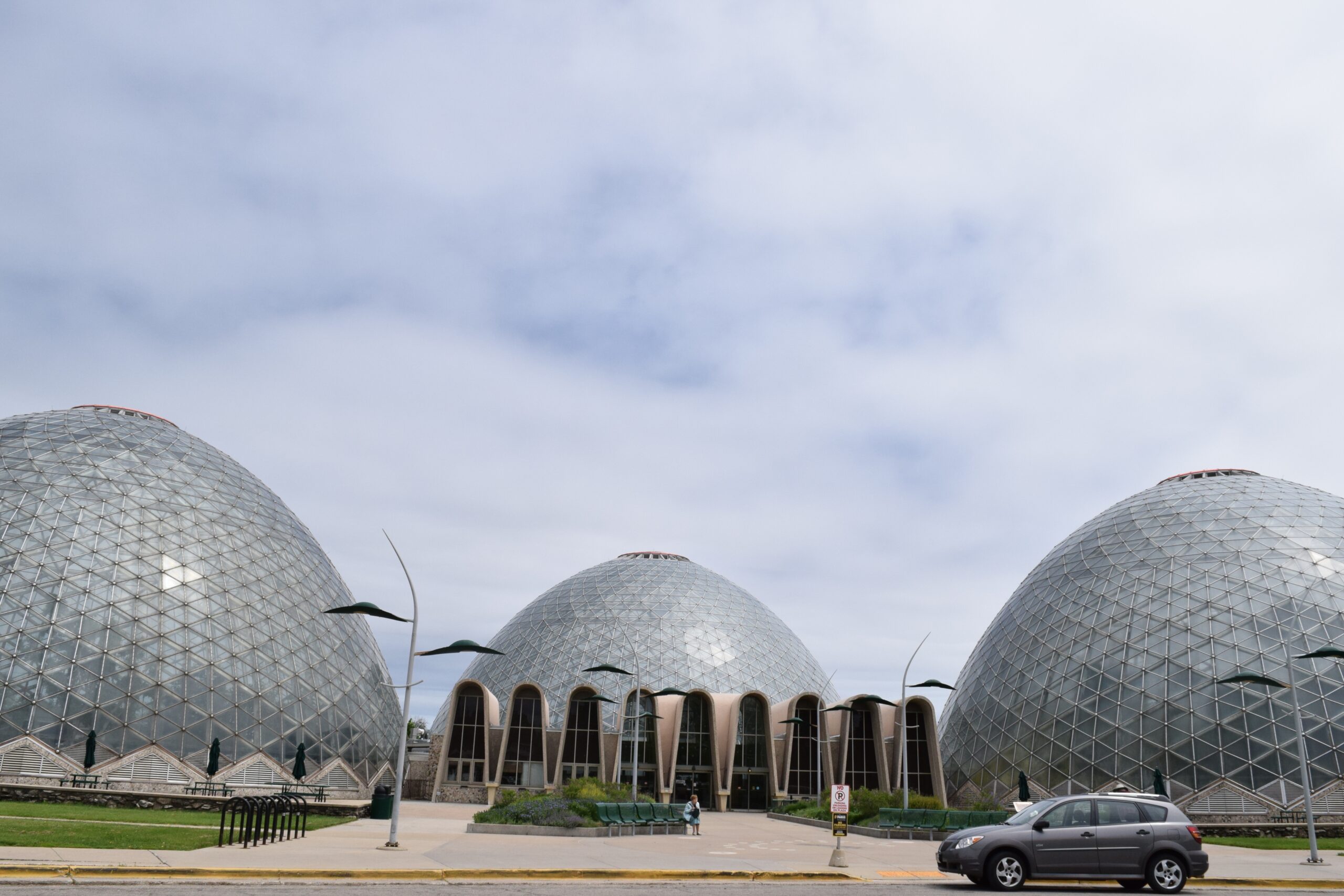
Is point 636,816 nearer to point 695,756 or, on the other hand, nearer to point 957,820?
point 957,820

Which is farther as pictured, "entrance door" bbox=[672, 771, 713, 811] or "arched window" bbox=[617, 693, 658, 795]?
"arched window" bbox=[617, 693, 658, 795]

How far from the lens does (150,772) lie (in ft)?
136

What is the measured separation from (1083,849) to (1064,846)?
1.30ft

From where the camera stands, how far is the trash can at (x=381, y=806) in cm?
3878

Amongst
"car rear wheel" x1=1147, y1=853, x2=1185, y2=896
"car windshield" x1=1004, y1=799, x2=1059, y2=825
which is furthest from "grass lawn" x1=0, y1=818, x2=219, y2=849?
"car rear wheel" x1=1147, y1=853, x2=1185, y2=896

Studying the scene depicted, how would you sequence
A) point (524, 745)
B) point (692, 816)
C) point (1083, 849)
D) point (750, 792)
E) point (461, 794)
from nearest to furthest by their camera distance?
1. point (1083, 849)
2. point (692, 816)
3. point (461, 794)
4. point (524, 745)
5. point (750, 792)

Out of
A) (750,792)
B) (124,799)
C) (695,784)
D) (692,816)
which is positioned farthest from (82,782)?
(750,792)

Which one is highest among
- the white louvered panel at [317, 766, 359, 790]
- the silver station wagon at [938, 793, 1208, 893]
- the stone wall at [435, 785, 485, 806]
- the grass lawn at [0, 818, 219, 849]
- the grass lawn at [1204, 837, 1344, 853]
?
the silver station wagon at [938, 793, 1208, 893]

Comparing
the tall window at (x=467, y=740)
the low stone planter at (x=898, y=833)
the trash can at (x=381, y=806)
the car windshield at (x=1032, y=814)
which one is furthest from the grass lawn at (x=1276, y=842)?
the tall window at (x=467, y=740)

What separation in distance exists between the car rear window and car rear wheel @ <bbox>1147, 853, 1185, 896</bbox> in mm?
644

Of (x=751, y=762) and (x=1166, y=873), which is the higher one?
(x=1166, y=873)

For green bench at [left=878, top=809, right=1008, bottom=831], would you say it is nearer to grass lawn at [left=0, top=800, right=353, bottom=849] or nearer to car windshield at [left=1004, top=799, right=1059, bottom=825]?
car windshield at [left=1004, top=799, right=1059, bottom=825]

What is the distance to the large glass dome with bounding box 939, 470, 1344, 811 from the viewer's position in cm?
4544

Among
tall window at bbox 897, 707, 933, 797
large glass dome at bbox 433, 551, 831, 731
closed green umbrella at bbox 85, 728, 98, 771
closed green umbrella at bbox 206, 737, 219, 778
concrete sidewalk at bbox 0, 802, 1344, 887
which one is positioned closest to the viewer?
concrete sidewalk at bbox 0, 802, 1344, 887
